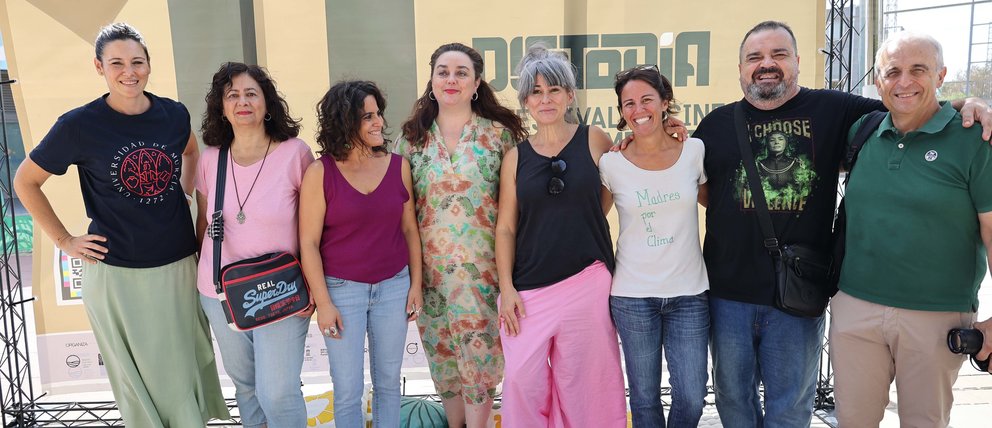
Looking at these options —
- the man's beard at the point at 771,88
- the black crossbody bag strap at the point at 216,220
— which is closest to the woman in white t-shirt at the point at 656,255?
the man's beard at the point at 771,88

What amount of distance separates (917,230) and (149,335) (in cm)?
293

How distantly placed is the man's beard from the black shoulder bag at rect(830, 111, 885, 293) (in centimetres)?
29

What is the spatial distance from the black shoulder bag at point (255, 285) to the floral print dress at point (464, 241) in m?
0.57

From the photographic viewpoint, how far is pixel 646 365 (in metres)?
2.32

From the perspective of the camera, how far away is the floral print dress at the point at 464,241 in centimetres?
254

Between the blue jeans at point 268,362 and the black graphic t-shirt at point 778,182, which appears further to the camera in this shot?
the blue jeans at point 268,362

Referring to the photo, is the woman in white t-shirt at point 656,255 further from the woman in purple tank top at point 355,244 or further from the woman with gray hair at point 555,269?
the woman in purple tank top at point 355,244

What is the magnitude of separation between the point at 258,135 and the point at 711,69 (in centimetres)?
266

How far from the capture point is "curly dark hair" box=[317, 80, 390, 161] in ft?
7.64

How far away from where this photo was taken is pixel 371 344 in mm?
2475

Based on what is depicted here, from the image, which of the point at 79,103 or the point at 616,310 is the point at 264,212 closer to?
the point at 616,310

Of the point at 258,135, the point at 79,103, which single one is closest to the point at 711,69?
the point at 258,135

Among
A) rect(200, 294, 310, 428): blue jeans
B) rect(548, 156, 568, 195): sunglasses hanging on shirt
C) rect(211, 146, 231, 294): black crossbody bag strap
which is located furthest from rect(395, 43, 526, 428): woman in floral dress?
rect(211, 146, 231, 294): black crossbody bag strap

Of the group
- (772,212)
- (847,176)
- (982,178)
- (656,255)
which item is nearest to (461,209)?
(656,255)
